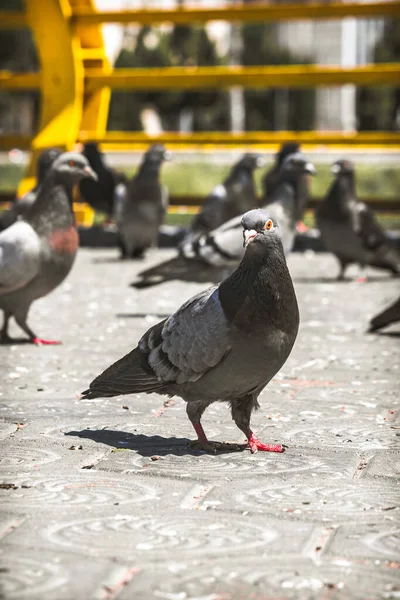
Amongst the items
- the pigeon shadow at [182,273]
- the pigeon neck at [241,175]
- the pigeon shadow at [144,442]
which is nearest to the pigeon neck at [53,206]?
the pigeon shadow at [182,273]

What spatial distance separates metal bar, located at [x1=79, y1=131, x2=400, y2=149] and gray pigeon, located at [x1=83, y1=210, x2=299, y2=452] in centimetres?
802

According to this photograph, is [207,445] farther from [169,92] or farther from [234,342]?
[169,92]

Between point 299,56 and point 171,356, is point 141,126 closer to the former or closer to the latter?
point 299,56

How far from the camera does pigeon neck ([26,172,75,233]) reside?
6547 millimetres

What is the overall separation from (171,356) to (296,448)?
1.85 feet

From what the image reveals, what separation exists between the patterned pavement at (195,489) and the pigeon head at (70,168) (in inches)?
39.1

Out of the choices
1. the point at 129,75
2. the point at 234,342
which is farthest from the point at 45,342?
the point at 129,75

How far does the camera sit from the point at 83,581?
9.14ft

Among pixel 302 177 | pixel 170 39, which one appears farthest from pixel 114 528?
pixel 170 39

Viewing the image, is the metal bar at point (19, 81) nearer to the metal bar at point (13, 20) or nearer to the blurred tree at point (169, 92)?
the metal bar at point (13, 20)

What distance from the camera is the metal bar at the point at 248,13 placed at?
11.9 meters

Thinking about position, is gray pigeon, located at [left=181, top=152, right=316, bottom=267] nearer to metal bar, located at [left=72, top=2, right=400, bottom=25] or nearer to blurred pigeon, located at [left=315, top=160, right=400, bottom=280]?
blurred pigeon, located at [left=315, top=160, right=400, bottom=280]

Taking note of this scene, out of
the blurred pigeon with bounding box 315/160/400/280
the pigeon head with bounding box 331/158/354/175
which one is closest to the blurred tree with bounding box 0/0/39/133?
the pigeon head with bounding box 331/158/354/175

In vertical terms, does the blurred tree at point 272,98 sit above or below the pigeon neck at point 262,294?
below
